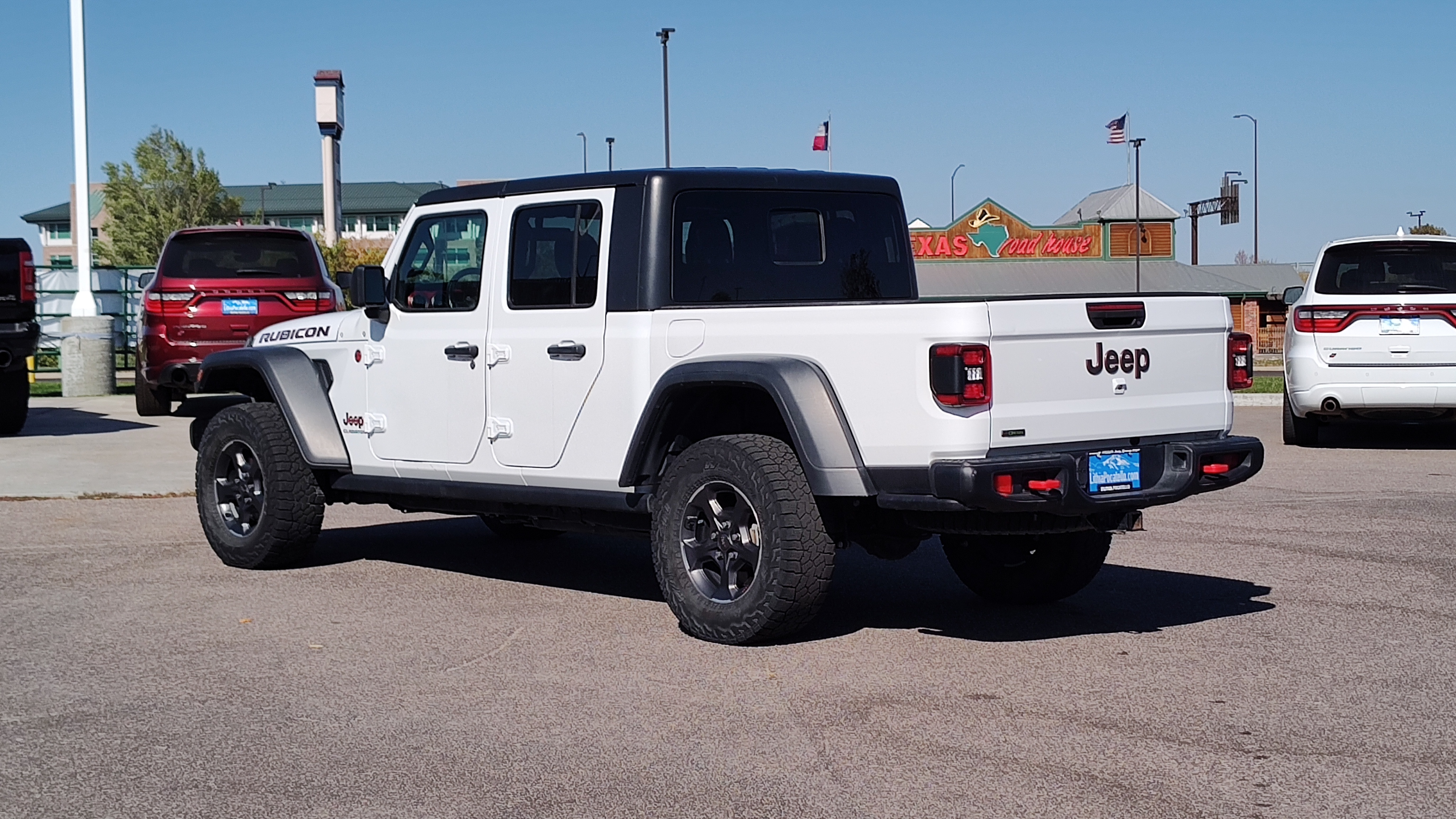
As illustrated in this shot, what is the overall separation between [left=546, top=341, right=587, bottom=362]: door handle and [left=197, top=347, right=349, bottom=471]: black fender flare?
1.71m

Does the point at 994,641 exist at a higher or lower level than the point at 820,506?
lower

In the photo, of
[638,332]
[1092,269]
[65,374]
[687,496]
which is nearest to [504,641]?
[687,496]

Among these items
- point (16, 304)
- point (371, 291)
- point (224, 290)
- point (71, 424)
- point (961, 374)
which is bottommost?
point (71, 424)

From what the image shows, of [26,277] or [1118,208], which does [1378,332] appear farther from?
[1118,208]

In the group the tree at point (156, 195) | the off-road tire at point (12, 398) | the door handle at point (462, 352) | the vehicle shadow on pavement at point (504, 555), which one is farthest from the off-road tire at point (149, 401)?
the tree at point (156, 195)

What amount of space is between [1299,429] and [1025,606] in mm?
8575

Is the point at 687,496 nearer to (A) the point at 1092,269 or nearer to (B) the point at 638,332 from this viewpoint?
(B) the point at 638,332

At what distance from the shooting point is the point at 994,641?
647 cm

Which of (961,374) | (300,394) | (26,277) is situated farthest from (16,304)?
(961,374)

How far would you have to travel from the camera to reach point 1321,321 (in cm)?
1381

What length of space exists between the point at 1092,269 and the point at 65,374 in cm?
4712

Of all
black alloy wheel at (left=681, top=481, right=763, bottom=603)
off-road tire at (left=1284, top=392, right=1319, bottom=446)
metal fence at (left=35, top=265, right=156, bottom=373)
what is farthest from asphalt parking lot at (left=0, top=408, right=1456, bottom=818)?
metal fence at (left=35, top=265, right=156, bottom=373)

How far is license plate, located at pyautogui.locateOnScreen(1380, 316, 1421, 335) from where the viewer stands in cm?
1352

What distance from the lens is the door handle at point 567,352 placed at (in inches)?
274
